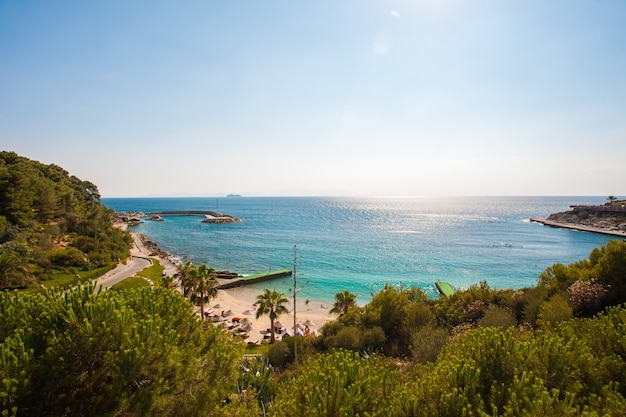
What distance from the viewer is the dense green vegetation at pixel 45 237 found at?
1328 inches

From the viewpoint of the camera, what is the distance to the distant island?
9100 centimetres

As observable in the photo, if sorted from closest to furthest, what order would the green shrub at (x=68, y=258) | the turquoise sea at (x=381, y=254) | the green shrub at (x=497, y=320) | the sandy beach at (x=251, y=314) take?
the green shrub at (x=497, y=320), the sandy beach at (x=251, y=314), the green shrub at (x=68, y=258), the turquoise sea at (x=381, y=254)

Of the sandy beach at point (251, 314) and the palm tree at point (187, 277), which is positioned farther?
the sandy beach at point (251, 314)

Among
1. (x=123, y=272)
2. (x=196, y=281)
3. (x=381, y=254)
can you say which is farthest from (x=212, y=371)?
(x=381, y=254)

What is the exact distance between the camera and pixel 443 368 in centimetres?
927

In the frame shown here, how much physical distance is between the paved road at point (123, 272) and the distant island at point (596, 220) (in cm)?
12003

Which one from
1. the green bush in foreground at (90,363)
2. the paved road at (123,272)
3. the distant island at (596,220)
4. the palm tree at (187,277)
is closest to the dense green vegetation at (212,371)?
the green bush in foreground at (90,363)

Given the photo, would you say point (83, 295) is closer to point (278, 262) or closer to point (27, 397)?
point (27, 397)

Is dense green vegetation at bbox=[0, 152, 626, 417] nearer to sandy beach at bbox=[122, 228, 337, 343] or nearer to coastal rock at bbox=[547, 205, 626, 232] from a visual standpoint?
sandy beach at bbox=[122, 228, 337, 343]

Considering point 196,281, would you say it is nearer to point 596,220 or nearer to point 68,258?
point 68,258

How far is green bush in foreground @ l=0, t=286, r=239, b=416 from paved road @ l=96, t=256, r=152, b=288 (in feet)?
114

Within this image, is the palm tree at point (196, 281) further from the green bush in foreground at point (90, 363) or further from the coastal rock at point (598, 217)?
the coastal rock at point (598, 217)

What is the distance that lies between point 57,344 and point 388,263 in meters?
59.5

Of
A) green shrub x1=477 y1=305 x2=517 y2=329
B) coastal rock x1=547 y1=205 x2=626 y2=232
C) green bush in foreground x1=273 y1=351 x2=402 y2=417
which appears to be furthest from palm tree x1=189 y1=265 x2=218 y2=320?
coastal rock x1=547 y1=205 x2=626 y2=232
